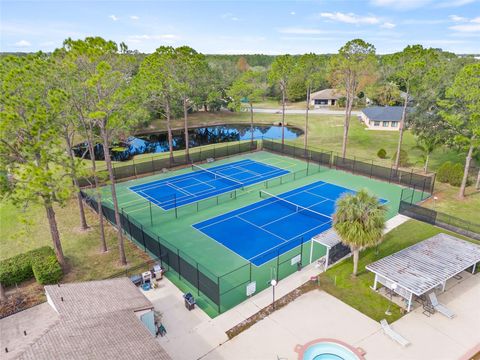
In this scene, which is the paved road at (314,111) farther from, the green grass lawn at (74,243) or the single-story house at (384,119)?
the green grass lawn at (74,243)

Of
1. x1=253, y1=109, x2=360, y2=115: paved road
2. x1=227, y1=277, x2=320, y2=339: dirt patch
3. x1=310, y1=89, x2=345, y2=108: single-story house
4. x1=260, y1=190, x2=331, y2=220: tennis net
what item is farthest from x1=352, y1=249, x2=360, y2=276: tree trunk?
x1=310, y1=89, x2=345, y2=108: single-story house

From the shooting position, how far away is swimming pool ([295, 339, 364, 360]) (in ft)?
42.9

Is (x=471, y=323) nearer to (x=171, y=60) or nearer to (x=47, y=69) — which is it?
(x=47, y=69)

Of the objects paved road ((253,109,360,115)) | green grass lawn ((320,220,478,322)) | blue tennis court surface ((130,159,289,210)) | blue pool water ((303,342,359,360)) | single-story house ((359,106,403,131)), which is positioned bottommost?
blue pool water ((303,342,359,360))

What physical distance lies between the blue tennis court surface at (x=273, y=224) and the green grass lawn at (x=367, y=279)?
289 cm

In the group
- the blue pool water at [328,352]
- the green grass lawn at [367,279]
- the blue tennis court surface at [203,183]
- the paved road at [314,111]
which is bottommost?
the blue pool water at [328,352]

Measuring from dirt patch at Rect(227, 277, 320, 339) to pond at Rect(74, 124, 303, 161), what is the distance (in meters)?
34.9

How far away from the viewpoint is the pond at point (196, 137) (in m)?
50.2

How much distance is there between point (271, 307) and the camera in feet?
51.8

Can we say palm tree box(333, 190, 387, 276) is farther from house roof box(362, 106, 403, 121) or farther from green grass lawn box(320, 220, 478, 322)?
house roof box(362, 106, 403, 121)

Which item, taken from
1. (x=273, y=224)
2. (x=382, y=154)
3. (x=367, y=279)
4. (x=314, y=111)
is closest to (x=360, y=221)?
(x=367, y=279)

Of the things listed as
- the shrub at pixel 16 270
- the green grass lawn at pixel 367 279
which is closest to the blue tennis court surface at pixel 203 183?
the shrub at pixel 16 270

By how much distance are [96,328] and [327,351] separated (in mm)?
8621

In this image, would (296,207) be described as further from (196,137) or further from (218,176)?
(196,137)
